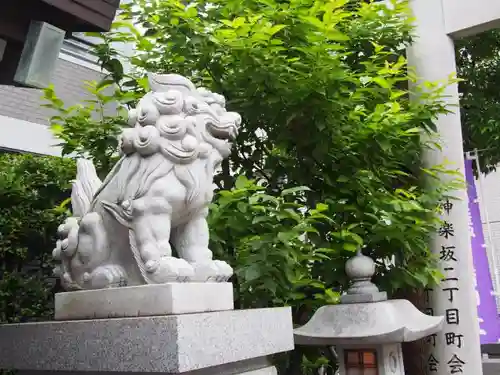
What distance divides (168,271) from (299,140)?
255 centimetres

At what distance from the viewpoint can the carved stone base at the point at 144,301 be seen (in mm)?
2283

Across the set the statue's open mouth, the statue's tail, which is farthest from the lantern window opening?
the statue's tail

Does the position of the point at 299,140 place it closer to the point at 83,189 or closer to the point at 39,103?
the point at 83,189

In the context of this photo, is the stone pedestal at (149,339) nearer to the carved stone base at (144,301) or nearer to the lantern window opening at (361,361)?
the carved stone base at (144,301)

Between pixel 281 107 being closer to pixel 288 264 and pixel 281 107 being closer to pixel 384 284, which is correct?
pixel 288 264

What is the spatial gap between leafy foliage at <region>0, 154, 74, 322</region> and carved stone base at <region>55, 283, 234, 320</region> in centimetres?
317

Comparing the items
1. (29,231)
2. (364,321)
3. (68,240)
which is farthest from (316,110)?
(29,231)

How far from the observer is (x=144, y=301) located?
234 cm

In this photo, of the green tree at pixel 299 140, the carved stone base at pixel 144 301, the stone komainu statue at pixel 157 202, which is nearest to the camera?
the carved stone base at pixel 144 301

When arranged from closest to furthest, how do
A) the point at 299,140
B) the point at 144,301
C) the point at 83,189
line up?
the point at 144,301, the point at 83,189, the point at 299,140

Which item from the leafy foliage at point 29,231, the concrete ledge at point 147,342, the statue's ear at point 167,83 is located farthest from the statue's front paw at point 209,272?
the leafy foliage at point 29,231

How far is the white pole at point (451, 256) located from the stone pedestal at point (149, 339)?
2.75 metres

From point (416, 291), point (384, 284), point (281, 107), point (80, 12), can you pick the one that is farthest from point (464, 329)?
point (80, 12)

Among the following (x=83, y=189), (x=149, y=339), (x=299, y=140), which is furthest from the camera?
(x=299, y=140)
